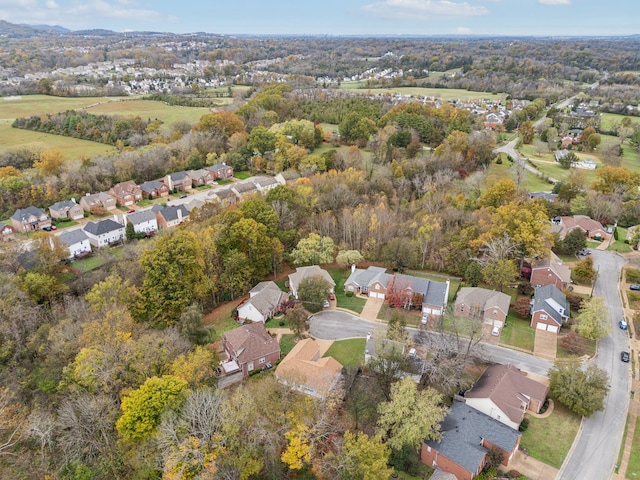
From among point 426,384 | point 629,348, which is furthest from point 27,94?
point 629,348

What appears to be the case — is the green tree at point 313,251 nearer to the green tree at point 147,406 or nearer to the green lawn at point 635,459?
the green tree at point 147,406

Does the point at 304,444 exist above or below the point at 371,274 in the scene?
above

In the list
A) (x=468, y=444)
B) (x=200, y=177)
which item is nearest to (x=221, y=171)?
(x=200, y=177)

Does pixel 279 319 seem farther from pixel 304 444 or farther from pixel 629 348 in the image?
pixel 629 348

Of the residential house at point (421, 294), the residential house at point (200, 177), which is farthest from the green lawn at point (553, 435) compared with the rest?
the residential house at point (200, 177)

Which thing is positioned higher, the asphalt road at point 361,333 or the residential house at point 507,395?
the residential house at point 507,395

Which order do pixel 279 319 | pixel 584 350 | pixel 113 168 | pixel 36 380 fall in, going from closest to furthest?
pixel 36 380
pixel 584 350
pixel 279 319
pixel 113 168

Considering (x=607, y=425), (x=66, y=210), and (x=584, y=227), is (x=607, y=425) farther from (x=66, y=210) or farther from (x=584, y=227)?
(x=66, y=210)
